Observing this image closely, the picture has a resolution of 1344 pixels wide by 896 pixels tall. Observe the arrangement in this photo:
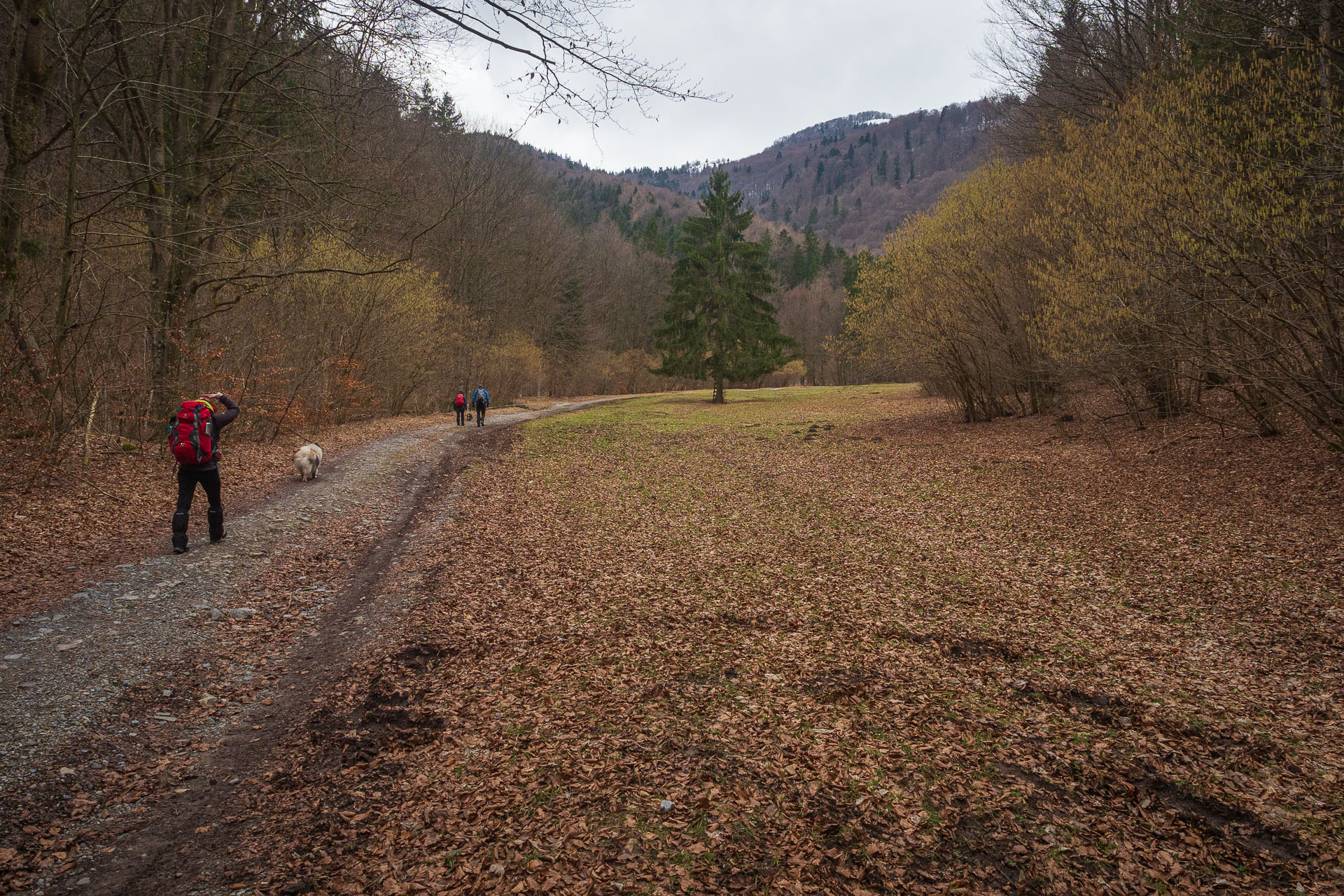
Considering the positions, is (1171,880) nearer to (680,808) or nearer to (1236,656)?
(680,808)

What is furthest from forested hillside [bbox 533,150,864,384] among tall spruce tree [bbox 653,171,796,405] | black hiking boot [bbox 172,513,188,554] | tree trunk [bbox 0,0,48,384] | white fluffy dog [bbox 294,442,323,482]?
tree trunk [bbox 0,0,48,384]

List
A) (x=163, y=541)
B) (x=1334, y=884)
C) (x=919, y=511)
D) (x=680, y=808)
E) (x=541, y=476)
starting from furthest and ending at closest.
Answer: (x=541, y=476) → (x=919, y=511) → (x=163, y=541) → (x=680, y=808) → (x=1334, y=884)

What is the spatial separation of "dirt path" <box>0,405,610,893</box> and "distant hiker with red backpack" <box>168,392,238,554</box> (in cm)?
46

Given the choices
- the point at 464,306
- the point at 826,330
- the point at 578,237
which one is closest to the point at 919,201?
the point at 826,330

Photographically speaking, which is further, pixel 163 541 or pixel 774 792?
pixel 163 541

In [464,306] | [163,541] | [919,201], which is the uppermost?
[919,201]

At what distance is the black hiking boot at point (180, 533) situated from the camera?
7.65 meters

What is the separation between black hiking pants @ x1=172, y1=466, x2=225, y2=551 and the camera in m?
7.66

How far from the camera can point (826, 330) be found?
211ft

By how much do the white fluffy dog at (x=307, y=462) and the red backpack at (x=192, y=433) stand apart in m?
4.55

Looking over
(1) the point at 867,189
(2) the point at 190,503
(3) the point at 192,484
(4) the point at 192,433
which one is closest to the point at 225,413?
(4) the point at 192,433

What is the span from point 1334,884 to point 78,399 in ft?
49.0

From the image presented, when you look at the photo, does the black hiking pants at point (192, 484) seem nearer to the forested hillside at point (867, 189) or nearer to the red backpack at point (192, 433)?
the red backpack at point (192, 433)

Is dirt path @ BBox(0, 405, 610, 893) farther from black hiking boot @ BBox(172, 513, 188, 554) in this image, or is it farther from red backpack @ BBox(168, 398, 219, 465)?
red backpack @ BBox(168, 398, 219, 465)
